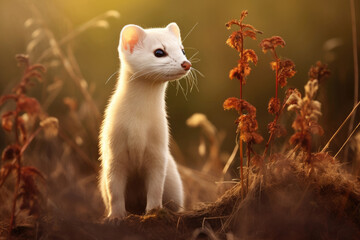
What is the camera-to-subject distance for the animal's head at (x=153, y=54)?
2.99 metres

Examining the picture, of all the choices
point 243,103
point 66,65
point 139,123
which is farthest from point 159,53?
point 66,65

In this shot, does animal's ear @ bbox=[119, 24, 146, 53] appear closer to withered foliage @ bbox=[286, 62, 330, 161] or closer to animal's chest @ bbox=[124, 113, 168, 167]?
animal's chest @ bbox=[124, 113, 168, 167]

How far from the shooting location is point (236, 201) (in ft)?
8.91

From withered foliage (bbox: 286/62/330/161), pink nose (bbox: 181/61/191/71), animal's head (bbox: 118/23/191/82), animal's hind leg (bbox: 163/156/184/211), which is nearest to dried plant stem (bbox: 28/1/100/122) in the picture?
animal's head (bbox: 118/23/191/82)

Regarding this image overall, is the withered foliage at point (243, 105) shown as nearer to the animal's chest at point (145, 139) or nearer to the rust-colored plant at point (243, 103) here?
the rust-colored plant at point (243, 103)

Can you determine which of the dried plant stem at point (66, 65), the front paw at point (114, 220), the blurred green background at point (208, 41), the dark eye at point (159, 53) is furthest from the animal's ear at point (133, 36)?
the blurred green background at point (208, 41)

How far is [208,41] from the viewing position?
7.01 metres

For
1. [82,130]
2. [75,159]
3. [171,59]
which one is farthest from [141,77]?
[75,159]

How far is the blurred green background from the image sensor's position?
619cm

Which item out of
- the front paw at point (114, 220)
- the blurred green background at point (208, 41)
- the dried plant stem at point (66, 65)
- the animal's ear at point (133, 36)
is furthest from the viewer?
the blurred green background at point (208, 41)

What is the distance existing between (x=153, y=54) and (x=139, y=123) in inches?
17.9

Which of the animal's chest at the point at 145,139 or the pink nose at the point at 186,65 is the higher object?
the pink nose at the point at 186,65

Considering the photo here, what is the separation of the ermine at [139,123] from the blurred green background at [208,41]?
2586mm

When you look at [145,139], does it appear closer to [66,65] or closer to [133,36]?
[133,36]
